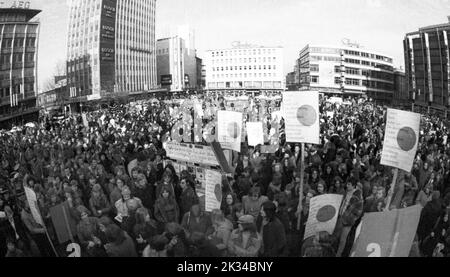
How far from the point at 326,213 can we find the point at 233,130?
2.76m

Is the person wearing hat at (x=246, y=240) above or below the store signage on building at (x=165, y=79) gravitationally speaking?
below

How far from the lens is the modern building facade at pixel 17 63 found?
25.4ft

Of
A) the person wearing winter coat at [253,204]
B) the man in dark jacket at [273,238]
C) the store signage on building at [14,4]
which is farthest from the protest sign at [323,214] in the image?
the store signage on building at [14,4]

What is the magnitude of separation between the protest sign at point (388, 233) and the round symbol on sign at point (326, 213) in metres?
0.44

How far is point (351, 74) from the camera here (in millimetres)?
21266

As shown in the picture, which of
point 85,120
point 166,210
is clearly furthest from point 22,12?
point 166,210

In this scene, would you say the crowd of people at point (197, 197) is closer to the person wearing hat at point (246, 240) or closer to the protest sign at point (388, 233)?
the person wearing hat at point (246, 240)

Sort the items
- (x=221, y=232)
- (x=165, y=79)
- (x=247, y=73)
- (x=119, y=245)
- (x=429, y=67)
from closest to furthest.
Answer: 1. (x=119, y=245)
2. (x=221, y=232)
3. (x=429, y=67)
4. (x=247, y=73)
5. (x=165, y=79)

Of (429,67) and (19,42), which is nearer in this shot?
(19,42)

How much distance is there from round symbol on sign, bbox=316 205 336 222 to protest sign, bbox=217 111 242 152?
2590mm

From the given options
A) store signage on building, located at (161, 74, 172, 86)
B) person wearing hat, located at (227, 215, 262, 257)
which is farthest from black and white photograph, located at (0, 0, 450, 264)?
store signage on building, located at (161, 74, 172, 86)

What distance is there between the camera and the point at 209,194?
188 inches

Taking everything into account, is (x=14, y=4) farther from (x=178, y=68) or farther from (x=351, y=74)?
(x=351, y=74)

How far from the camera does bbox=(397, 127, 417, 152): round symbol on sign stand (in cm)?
441
